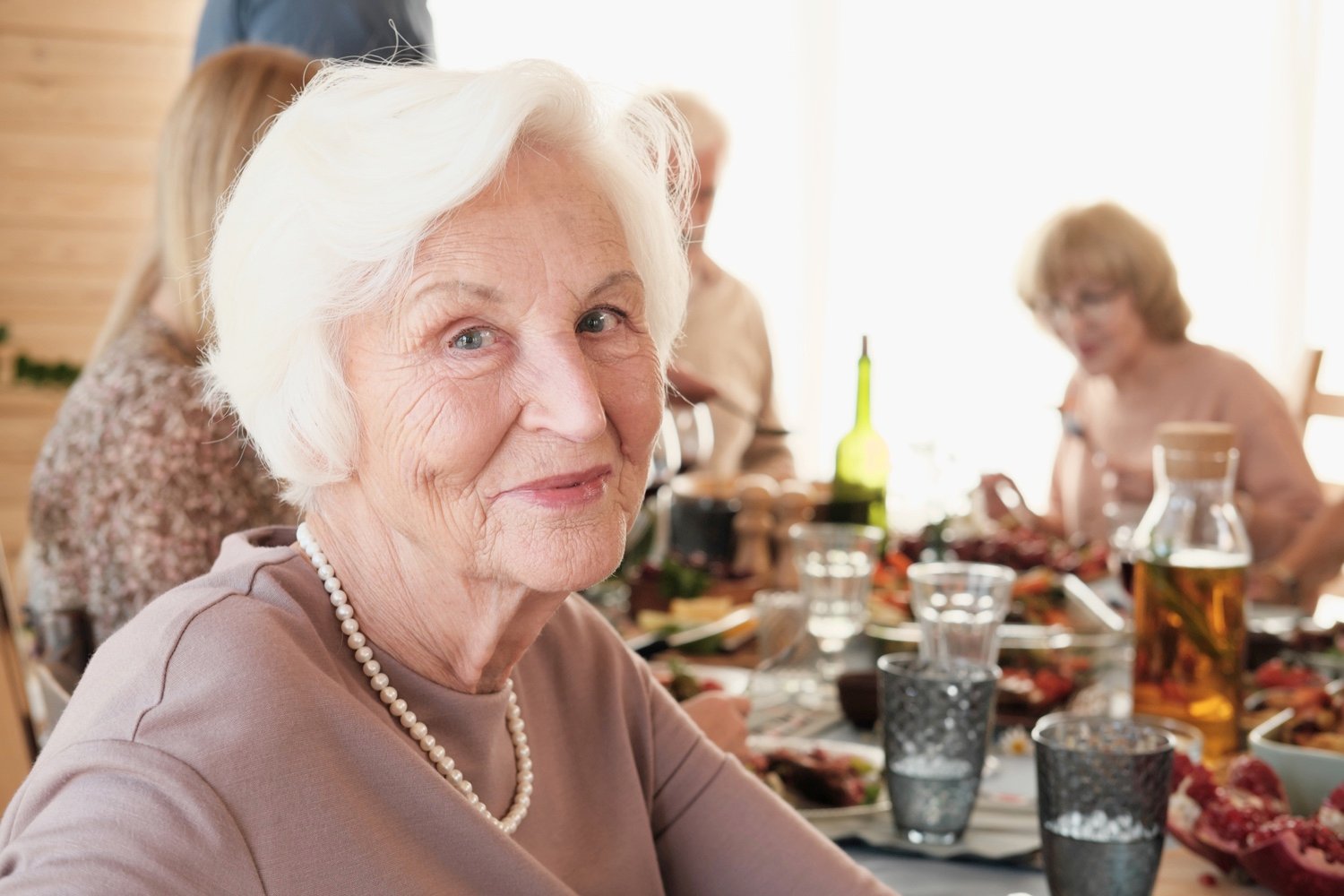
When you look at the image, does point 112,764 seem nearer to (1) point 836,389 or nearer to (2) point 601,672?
(2) point 601,672

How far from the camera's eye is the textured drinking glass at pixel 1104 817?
1.15 metres

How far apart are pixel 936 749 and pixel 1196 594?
0.48 m

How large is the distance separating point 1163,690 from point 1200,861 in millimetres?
371

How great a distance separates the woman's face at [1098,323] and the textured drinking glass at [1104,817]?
238cm

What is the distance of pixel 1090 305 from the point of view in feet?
11.2

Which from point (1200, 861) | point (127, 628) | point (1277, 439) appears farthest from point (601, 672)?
point (1277, 439)

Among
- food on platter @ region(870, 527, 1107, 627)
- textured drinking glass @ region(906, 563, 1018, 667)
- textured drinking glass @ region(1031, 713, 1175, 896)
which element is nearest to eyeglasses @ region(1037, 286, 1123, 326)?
food on platter @ region(870, 527, 1107, 627)

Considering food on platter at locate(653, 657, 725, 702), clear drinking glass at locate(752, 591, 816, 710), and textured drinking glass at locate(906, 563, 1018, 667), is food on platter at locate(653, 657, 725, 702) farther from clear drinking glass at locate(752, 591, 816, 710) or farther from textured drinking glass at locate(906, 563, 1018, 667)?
textured drinking glass at locate(906, 563, 1018, 667)

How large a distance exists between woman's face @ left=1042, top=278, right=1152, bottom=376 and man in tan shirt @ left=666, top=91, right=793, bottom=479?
0.81m

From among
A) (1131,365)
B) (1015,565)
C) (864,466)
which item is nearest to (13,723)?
(1015,565)

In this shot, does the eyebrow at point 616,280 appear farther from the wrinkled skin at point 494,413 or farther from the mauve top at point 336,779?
the mauve top at point 336,779

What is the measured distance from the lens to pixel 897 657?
143 cm

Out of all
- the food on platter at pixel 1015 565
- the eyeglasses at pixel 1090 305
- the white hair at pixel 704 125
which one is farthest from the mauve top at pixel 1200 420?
the white hair at pixel 704 125

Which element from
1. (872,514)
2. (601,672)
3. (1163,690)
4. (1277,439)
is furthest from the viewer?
(1277,439)
